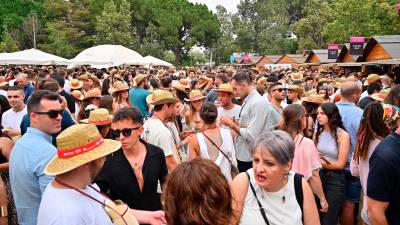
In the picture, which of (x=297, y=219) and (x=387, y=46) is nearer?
(x=297, y=219)

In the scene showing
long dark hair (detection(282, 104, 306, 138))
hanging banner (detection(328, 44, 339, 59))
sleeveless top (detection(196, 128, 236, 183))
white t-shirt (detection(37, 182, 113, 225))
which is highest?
hanging banner (detection(328, 44, 339, 59))

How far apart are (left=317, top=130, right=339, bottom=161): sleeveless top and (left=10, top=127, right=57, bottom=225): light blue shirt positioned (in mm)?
3129

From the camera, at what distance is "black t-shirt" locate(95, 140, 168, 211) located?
3516 millimetres

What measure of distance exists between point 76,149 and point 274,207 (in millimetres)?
1356

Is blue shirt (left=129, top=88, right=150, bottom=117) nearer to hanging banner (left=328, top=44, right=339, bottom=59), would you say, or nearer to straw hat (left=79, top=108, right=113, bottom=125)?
straw hat (left=79, top=108, right=113, bottom=125)

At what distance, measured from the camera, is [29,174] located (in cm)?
330

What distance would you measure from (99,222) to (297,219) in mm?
1288

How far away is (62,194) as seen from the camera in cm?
242

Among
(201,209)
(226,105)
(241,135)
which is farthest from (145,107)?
(201,209)

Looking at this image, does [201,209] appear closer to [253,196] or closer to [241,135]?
[253,196]

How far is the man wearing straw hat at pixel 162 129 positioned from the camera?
455 cm

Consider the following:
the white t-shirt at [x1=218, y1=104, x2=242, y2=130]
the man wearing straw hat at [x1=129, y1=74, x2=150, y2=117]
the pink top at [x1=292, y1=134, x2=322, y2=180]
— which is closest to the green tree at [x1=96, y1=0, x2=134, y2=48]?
the man wearing straw hat at [x1=129, y1=74, x2=150, y2=117]

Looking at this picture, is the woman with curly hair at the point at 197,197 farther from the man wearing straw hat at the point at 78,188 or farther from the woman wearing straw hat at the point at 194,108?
the woman wearing straw hat at the point at 194,108

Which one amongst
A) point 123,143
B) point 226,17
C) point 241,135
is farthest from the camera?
point 226,17
